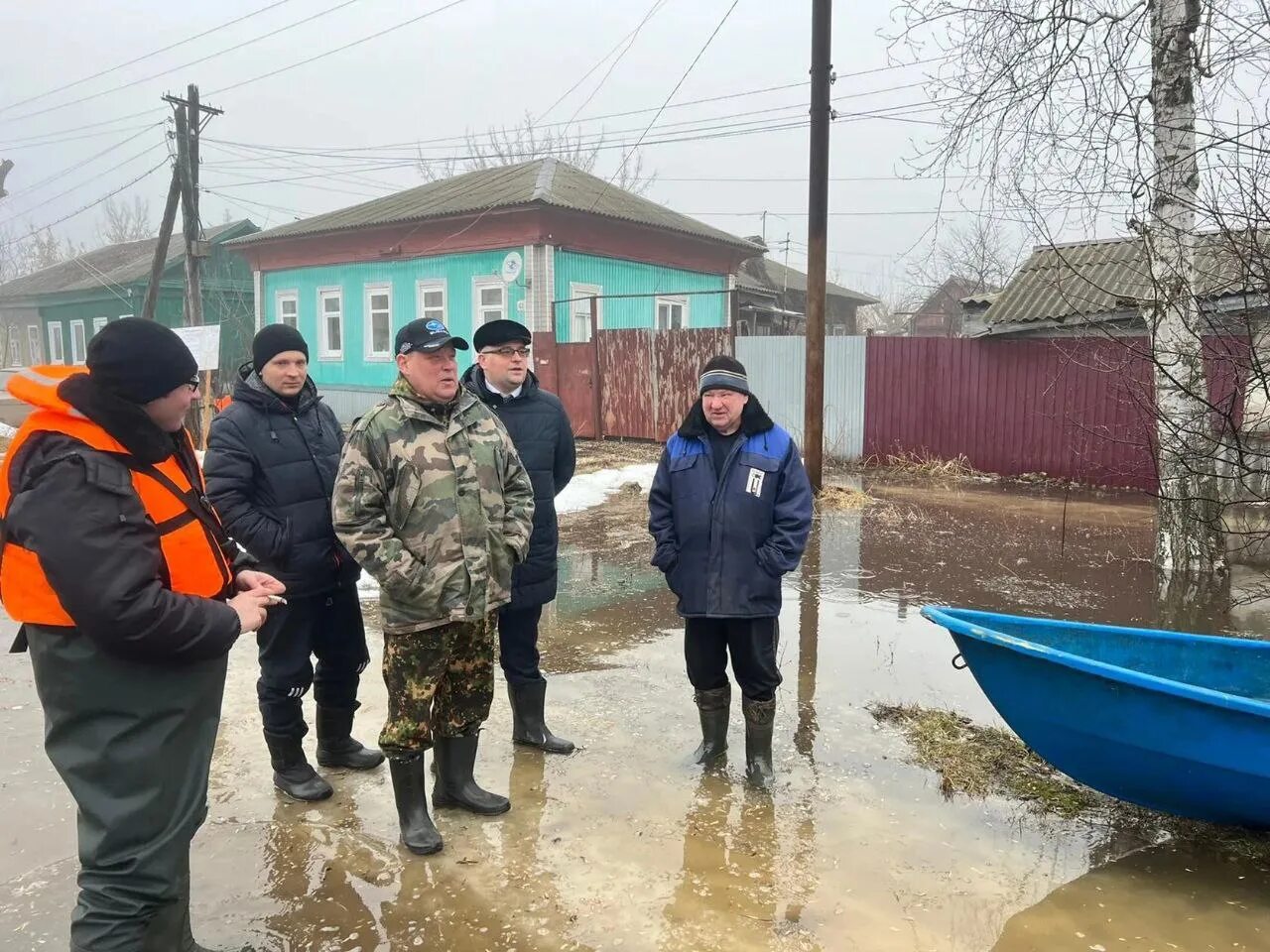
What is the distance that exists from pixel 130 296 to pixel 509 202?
61.0 feet

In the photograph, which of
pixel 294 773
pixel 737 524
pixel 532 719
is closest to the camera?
pixel 294 773

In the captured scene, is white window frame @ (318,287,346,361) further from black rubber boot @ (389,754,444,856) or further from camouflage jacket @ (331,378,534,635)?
black rubber boot @ (389,754,444,856)

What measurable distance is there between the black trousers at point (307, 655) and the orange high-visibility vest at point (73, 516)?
1.08 m

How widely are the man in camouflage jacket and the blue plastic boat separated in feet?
5.52

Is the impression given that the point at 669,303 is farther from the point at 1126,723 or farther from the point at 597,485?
the point at 1126,723

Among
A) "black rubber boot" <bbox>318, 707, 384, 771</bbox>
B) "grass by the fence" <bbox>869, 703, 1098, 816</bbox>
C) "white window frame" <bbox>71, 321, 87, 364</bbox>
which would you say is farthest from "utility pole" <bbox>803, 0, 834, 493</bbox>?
"white window frame" <bbox>71, 321, 87, 364</bbox>

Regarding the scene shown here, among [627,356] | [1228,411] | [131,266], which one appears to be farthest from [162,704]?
[131,266]

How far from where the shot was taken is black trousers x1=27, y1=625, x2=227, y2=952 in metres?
2.11

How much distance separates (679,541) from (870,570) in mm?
4153

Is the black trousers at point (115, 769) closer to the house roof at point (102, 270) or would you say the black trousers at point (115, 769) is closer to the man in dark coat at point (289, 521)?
the man in dark coat at point (289, 521)

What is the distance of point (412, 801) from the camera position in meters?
3.18

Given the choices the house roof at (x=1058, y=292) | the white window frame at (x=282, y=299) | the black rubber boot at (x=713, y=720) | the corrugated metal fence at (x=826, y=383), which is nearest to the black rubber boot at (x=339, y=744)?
the black rubber boot at (x=713, y=720)

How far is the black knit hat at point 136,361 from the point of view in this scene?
214cm

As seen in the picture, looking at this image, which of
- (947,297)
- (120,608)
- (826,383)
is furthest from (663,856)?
(947,297)
